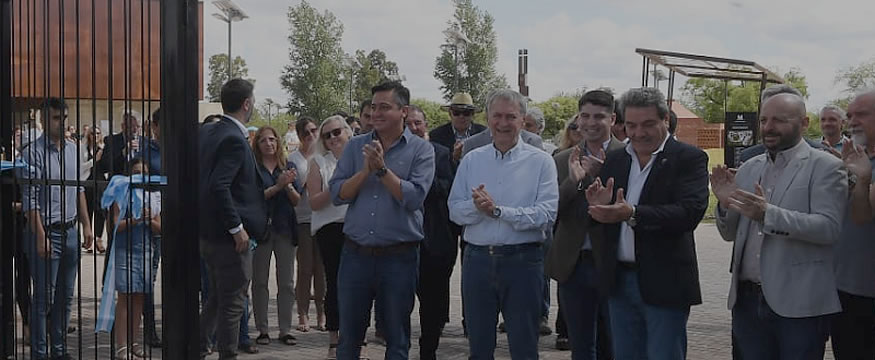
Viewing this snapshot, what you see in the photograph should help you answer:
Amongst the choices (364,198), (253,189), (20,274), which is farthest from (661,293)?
(20,274)

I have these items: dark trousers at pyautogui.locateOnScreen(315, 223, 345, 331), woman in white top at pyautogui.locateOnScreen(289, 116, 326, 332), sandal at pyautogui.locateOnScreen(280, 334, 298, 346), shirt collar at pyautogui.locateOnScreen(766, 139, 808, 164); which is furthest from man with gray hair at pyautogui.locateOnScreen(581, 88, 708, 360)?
woman in white top at pyautogui.locateOnScreen(289, 116, 326, 332)

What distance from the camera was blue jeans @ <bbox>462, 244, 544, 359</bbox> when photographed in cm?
585

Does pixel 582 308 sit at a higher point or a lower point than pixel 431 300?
higher

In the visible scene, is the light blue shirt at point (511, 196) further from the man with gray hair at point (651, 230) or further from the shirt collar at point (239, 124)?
the shirt collar at point (239, 124)

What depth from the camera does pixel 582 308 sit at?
243 inches

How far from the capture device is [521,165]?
19.6ft

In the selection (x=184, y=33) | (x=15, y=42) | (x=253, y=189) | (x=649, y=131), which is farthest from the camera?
(x=253, y=189)

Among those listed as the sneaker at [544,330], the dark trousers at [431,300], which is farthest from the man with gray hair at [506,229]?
the sneaker at [544,330]

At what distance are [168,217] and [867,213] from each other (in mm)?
3466

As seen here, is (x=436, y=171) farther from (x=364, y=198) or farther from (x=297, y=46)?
(x=297, y=46)

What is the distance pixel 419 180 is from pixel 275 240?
276 centimetres

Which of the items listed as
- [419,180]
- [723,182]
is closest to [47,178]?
[419,180]

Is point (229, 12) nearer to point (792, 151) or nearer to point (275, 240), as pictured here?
point (275, 240)

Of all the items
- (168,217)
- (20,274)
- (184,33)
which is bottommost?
(20,274)
